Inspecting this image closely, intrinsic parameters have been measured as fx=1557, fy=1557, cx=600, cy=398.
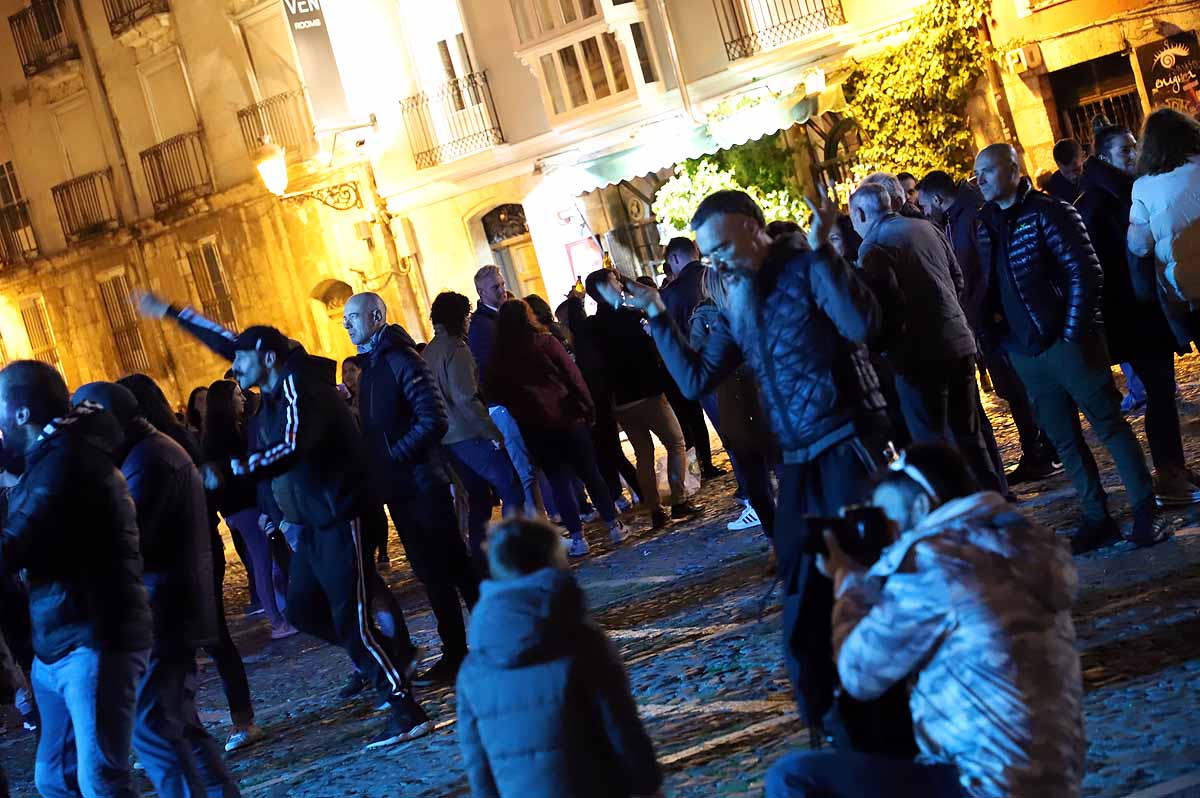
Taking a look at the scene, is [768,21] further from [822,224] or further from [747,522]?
[822,224]

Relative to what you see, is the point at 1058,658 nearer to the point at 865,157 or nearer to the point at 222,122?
the point at 865,157

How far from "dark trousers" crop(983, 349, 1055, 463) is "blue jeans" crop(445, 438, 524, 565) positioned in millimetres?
3361

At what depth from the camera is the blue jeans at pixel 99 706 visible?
5559 millimetres

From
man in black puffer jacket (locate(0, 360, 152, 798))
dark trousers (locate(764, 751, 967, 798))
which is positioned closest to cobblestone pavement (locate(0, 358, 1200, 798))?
dark trousers (locate(764, 751, 967, 798))

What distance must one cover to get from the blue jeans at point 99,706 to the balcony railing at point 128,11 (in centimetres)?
3034

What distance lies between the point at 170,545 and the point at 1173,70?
17.9m

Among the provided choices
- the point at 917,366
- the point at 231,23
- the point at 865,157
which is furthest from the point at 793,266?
the point at 231,23

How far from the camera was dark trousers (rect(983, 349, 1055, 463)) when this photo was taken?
32.0 feet

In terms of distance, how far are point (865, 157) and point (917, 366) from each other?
55.7 ft

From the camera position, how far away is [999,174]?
741cm

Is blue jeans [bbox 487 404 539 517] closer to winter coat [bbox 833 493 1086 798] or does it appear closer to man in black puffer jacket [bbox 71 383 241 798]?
man in black puffer jacket [bbox 71 383 241 798]

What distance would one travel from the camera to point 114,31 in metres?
35.0

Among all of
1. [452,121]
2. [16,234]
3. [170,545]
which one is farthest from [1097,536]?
[16,234]

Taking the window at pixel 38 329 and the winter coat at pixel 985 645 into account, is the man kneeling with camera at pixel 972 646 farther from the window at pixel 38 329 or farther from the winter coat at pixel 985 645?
the window at pixel 38 329
